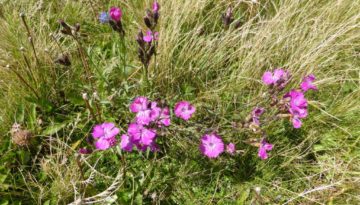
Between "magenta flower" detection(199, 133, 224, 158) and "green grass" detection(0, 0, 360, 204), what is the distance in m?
0.13

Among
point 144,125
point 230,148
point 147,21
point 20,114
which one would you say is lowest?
point 230,148

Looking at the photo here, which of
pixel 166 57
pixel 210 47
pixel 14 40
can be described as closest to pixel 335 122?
pixel 210 47

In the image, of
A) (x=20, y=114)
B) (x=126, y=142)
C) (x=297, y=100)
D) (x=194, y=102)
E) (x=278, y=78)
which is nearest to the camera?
(x=126, y=142)

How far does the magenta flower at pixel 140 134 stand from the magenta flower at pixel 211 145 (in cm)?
26

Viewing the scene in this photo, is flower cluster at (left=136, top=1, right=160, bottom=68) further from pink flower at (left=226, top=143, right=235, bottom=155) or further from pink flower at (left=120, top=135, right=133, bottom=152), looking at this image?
pink flower at (left=226, top=143, right=235, bottom=155)

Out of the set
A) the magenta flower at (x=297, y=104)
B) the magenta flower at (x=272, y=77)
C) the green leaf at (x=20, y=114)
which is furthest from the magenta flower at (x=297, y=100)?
the green leaf at (x=20, y=114)

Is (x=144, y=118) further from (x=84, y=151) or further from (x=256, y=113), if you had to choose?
(x=256, y=113)

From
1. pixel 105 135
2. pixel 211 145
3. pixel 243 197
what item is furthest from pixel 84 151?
pixel 243 197

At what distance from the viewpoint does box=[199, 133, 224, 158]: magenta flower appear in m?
1.68

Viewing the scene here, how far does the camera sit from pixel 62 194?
1705 millimetres

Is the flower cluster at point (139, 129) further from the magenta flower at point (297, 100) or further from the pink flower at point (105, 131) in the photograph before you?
the magenta flower at point (297, 100)

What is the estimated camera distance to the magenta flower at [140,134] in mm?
1529

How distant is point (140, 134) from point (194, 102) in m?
0.58

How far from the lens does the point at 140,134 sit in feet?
5.08
